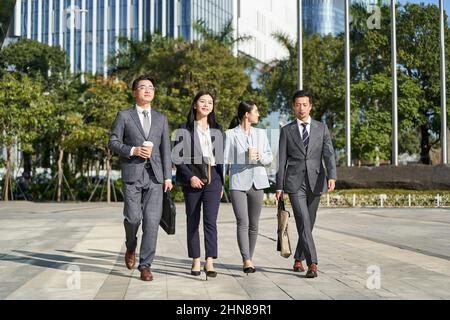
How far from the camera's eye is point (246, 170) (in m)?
6.40

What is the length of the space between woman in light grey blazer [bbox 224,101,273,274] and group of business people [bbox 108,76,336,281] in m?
0.01

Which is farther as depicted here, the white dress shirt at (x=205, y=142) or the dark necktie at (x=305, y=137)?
the dark necktie at (x=305, y=137)

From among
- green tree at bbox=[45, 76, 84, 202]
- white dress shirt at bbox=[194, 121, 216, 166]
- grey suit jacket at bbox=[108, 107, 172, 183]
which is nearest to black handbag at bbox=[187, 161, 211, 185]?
white dress shirt at bbox=[194, 121, 216, 166]

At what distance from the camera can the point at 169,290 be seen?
530cm

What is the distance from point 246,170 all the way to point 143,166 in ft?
3.63

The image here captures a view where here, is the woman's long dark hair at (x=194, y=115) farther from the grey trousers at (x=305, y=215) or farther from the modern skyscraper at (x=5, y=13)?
the modern skyscraper at (x=5, y=13)

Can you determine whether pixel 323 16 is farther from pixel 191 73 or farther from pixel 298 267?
pixel 298 267

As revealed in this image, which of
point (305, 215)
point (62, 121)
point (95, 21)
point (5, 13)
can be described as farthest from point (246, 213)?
point (95, 21)

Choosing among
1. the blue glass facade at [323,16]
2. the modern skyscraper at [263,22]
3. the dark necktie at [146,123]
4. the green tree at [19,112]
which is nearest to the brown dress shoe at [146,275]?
the dark necktie at [146,123]

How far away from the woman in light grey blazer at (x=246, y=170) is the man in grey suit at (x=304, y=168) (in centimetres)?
21

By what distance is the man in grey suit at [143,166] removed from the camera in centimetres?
590

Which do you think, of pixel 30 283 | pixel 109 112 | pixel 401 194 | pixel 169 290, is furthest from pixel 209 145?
pixel 109 112

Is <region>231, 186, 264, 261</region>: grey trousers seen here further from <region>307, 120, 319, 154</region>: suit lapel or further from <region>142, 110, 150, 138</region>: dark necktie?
<region>142, 110, 150, 138</region>: dark necktie

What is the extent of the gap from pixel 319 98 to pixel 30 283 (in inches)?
1209
